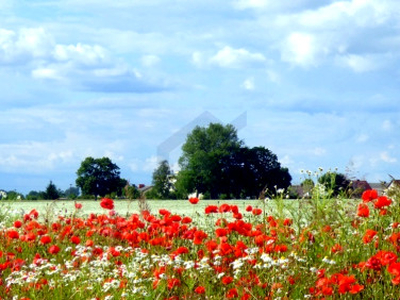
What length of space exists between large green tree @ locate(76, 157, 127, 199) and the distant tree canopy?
8960 mm

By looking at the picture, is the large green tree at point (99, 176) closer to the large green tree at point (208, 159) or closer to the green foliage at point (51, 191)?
the large green tree at point (208, 159)

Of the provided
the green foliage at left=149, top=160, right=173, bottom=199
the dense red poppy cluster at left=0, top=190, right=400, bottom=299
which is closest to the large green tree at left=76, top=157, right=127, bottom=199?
the green foliage at left=149, top=160, right=173, bottom=199

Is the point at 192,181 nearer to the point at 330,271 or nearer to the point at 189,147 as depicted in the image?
the point at 189,147

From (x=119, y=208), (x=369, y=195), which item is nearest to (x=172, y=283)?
(x=369, y=195)

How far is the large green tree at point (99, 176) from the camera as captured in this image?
70688 millimetres

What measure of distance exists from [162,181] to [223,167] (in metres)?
12.9

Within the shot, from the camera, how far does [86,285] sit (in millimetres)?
5922

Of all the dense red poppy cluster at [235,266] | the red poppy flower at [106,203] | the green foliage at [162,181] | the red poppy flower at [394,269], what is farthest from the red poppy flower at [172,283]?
the green foliage at [162,181]

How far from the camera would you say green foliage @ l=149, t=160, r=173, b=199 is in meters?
72.1

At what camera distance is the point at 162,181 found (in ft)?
246

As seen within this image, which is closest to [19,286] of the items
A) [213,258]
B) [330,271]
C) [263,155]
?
[213,258]

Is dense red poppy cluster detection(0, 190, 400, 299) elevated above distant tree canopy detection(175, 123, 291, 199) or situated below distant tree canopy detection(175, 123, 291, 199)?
below

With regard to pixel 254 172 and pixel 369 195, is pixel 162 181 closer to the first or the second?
pixel 254 172

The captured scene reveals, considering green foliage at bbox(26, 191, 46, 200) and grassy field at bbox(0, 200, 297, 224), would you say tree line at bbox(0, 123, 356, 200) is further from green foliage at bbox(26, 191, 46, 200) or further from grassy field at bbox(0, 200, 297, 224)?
grassy field at bbox(0, 200, 297, 224)
